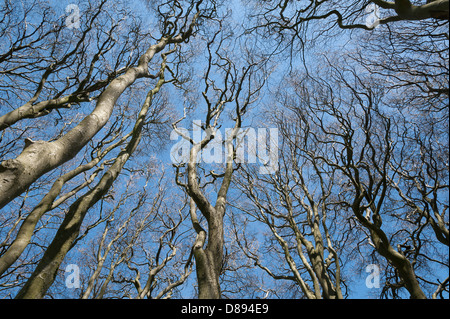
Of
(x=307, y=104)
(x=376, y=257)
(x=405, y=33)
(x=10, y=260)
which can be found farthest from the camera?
(x=376, y=257)

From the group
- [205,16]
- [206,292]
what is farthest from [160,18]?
[206,292]

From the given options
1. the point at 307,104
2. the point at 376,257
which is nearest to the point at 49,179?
the point at 307,104

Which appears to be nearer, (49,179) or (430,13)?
(430,13)

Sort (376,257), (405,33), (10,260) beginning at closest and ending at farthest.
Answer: (10,260) → (405,33) → (376,257)

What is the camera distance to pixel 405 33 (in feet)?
14.3

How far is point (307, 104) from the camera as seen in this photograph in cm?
625

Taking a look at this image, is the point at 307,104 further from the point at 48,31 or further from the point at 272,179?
the point at 48,31

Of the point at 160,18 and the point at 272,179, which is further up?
the point at 160,18

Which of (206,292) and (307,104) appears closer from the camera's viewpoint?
(206,292)
